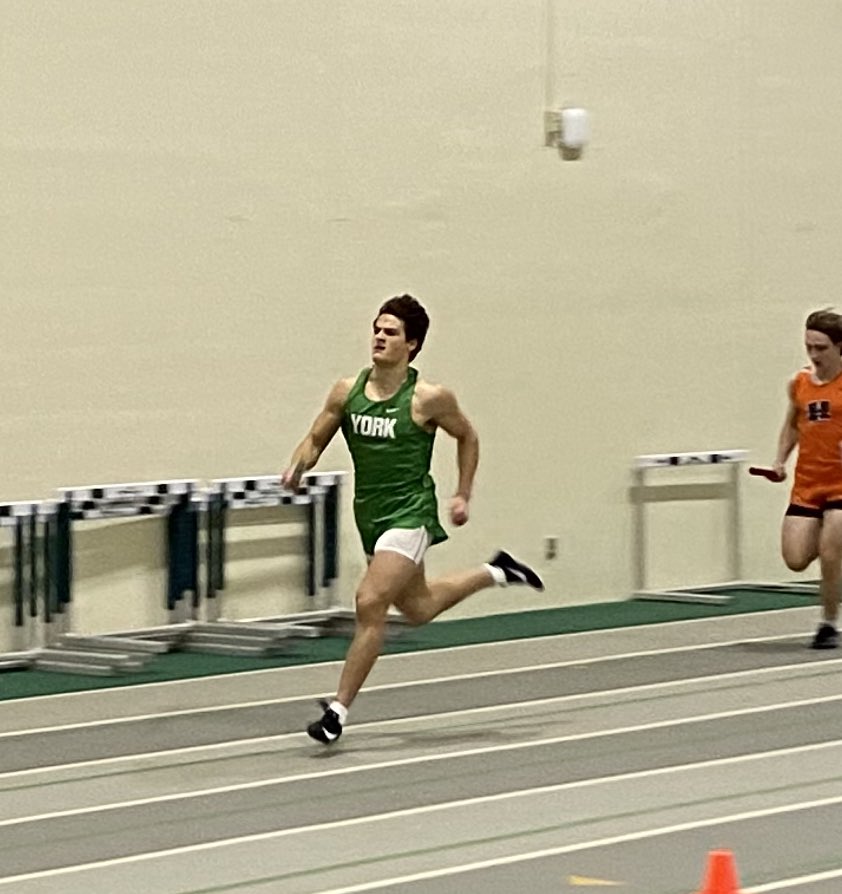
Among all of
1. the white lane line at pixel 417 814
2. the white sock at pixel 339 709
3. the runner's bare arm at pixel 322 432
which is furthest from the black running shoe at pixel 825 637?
the white lane line at pixel 417 814

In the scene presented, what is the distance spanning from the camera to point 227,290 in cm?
1241

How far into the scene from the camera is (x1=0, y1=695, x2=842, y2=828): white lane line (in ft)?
26.2

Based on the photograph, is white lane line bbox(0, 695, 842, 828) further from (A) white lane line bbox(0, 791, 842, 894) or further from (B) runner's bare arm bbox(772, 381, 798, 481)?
(B) runner's bare arm bbox(772, 381, 798, 481)

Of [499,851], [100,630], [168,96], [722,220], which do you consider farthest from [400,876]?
[722,220]

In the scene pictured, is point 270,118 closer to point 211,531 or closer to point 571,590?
point 211,531

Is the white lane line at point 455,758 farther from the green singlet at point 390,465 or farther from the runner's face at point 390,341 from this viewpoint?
the runner's face at point 390,341

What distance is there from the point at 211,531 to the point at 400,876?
5.63 m

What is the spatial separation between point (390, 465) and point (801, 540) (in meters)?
3.27

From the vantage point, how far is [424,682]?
36.1 feet

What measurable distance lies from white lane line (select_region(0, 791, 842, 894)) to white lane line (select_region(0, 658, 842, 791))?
56.6 inches

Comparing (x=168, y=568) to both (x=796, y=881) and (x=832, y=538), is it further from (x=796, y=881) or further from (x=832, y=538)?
(x=796, y=881)

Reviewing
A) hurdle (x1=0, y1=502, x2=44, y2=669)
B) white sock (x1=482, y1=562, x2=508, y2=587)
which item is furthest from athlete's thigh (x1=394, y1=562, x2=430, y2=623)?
hurdle (x1=0, y1=502, x2=44, y2=669)

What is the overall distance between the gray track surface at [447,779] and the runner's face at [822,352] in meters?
1.47

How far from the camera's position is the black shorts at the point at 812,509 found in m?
11.9
